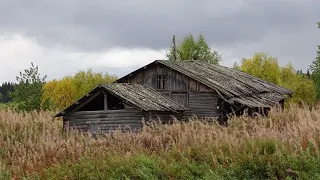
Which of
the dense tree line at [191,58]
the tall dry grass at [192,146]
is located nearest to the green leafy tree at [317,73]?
Answer: the dense tree line at [191,58]

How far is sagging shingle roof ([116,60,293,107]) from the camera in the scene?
26.7m

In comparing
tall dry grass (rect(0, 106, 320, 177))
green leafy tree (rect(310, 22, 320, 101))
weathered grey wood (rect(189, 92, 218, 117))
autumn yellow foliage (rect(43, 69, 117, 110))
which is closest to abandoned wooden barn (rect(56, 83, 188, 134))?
weathered grey wood (rect(189, 92, 218, 117))

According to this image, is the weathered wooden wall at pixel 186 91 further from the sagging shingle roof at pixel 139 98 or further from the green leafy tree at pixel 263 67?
the green leafy tree at pixel 263 67

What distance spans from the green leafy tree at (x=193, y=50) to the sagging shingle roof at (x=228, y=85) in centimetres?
2352

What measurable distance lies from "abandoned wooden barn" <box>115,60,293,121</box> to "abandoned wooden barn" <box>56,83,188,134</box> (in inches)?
71.8

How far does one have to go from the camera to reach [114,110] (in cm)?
2462

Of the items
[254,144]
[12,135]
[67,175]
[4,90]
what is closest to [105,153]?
[67,175]

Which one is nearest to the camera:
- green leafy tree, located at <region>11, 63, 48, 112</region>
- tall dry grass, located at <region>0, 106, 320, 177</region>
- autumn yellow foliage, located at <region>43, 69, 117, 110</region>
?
tall dry grass, located at <region>0, 106, 320, 177</region>

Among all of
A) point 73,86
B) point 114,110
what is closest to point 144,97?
point 114,110

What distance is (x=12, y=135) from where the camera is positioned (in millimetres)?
15430

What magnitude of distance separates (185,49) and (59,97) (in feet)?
89.7

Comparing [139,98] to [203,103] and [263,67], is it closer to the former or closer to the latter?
[203,103]

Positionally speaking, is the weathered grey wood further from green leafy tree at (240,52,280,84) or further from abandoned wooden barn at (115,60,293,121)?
green leafy tree at (240,52,280,84)

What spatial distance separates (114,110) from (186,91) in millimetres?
5746
